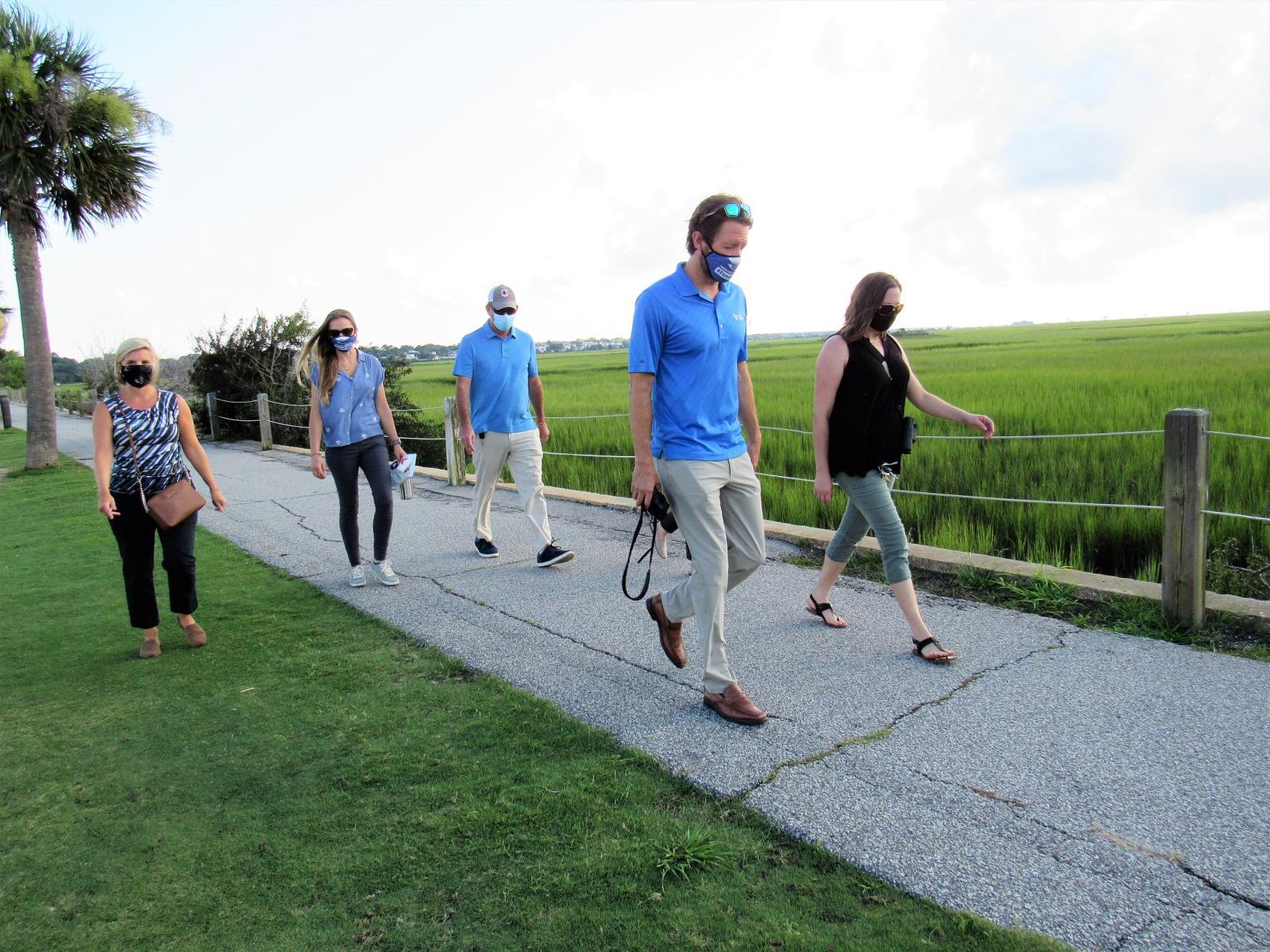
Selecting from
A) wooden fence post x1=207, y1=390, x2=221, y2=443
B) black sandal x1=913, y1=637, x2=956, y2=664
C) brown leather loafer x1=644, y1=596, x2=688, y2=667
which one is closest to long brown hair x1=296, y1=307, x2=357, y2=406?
brown leather loafer x1=644, y1=596, x2=688, y2=667

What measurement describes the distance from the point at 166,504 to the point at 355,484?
4.80 feet

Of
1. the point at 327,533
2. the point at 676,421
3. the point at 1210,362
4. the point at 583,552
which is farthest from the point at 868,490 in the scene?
the point at 1210,362

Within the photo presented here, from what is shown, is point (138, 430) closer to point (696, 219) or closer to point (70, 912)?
point (70, 912)

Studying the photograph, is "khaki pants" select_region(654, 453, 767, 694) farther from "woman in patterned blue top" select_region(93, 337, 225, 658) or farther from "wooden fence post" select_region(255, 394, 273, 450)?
"wooden fence post" select_region(255, 394, 273, 450)

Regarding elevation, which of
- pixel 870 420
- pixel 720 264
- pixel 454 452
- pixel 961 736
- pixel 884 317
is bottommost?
pixel 961 736

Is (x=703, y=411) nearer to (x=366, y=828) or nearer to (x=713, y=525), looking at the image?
(x=713, y=525)

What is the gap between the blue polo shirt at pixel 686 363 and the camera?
11.7 ft

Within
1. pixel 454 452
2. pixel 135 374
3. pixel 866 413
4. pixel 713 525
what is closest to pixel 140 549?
pixel 135 374

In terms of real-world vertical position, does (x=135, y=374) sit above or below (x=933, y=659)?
above

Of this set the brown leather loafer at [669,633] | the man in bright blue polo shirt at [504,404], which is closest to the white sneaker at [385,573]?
the man in bright blue polo shirt at [504,404]

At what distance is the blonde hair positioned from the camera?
4695 millimetres

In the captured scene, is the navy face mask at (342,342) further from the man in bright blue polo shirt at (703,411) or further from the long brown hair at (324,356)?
the man in bright blue polo shirt at (703,411)

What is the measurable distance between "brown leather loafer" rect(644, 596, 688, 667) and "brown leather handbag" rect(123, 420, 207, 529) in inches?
95.5

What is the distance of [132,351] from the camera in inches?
185
